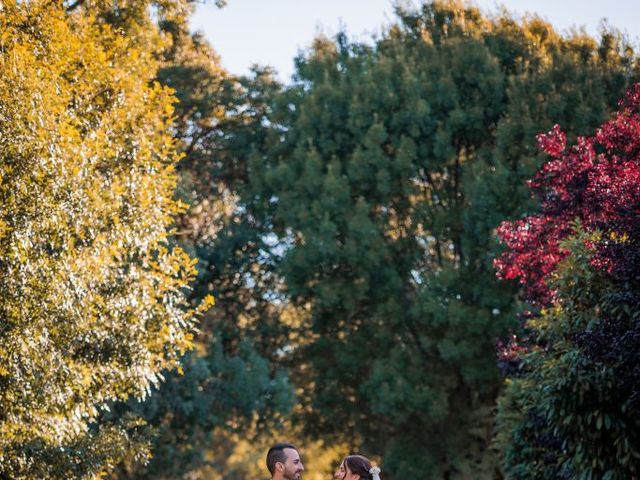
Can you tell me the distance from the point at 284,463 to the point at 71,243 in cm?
624

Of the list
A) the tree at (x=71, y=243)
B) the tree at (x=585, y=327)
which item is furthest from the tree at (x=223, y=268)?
the tree at (x=585, y=327)

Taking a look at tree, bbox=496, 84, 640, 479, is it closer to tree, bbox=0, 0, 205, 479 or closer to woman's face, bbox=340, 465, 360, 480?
woman's face, bbox=340, 465, 360, 480

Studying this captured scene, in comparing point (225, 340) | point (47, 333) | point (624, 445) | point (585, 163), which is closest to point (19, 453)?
point (47, 333)

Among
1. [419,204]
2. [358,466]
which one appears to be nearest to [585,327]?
[358,466]

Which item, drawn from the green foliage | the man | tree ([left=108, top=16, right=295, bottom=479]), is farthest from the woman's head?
tree ([left=108, top=16, right=295, bottom=479])

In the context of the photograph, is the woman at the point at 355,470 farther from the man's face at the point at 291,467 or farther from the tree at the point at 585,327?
the tree at the point at 585,327

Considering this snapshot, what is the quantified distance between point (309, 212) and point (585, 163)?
36.5 feet

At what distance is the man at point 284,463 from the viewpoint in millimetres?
8891

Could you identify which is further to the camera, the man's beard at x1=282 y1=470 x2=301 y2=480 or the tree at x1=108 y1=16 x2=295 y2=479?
the tree at x1=108 y1=16 x2=295 y2=479

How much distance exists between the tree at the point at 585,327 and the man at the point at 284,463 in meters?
4.15

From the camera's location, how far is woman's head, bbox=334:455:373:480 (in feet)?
31.1

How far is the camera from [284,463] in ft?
29.2

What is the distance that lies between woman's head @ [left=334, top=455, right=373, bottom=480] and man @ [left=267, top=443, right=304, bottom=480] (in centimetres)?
69

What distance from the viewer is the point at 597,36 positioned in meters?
26.4
